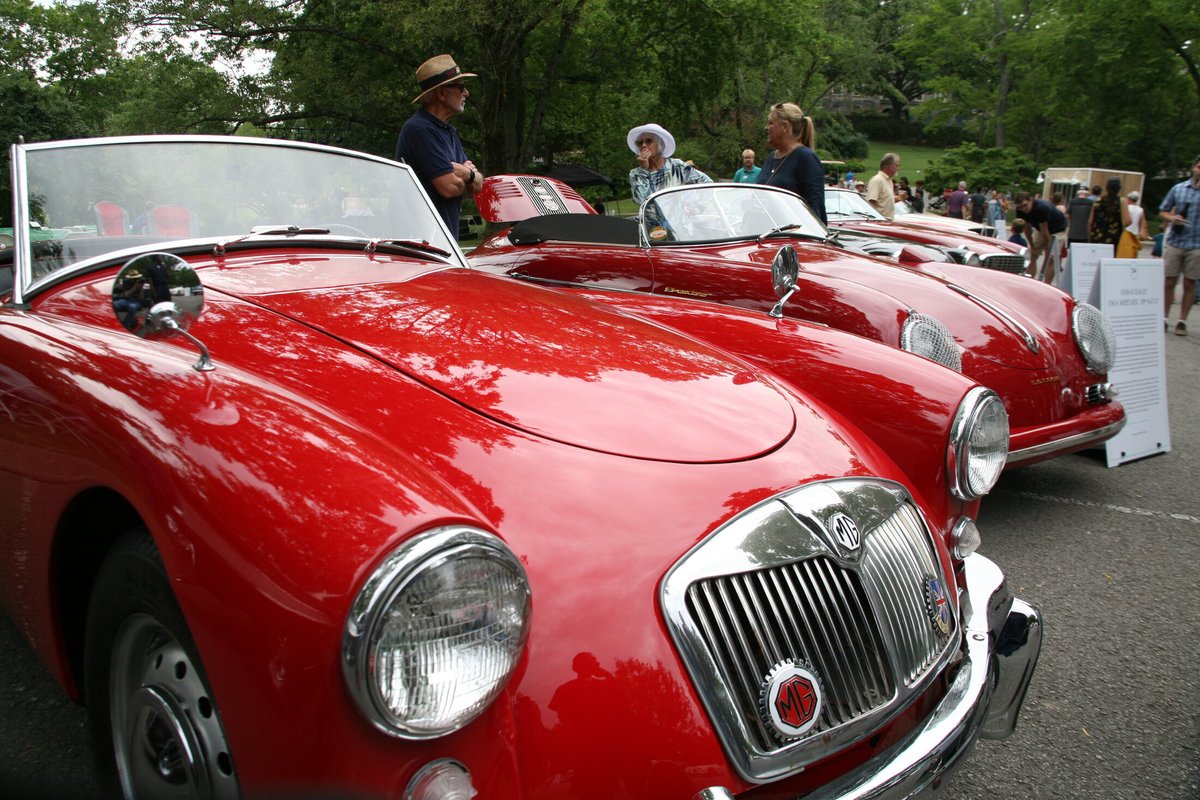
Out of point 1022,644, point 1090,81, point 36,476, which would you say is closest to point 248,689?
point 36,476

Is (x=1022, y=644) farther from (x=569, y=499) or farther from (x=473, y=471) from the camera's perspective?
(x=473, y=471)

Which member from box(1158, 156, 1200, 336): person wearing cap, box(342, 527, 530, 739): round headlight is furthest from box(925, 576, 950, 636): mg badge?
box(1158, 156, 1200, 336): person wearing cap

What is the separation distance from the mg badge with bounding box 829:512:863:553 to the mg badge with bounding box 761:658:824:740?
0.84ft

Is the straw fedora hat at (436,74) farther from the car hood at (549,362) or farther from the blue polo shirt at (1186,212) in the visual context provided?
the blue polo shirt at (1186,212)

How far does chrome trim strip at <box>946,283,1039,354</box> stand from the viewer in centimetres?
413

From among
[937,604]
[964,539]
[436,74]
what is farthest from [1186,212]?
[937,604]

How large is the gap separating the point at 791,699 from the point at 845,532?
352 millimetres

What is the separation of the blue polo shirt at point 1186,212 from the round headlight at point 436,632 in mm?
9759

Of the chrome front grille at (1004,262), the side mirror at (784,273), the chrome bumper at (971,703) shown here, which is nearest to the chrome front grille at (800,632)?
the chrome bumper at (971,703)

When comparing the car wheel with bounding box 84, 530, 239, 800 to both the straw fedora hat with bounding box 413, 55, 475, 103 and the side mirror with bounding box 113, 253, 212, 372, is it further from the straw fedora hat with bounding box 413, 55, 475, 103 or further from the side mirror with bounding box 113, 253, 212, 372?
the straw fedora hat with bounding box 413, 55, 475, 103

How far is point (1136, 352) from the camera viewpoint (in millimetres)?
5059

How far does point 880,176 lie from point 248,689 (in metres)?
10.4

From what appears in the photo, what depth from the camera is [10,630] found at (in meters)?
2.83

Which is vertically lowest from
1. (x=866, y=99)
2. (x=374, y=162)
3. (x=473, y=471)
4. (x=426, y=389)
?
(x=473, y=471)
